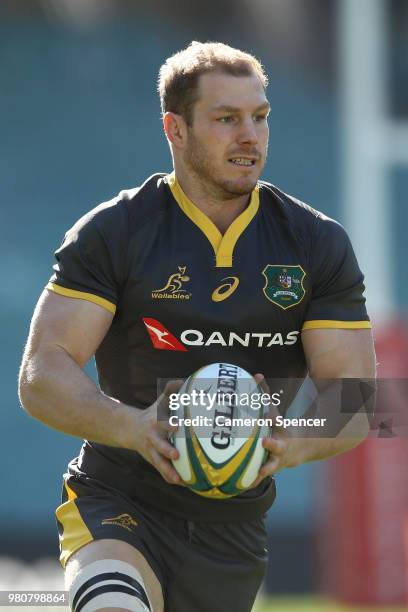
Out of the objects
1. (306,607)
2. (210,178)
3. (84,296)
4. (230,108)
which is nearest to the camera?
(84,296)

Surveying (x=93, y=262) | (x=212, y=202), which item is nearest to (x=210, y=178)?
(x=212, y=202)

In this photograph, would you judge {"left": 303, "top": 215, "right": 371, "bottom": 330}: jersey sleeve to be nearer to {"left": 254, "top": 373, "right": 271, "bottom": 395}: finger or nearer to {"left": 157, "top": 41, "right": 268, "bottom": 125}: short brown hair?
{"left": 254, "top": 373, "right": 271, "bottom": 395}: finger

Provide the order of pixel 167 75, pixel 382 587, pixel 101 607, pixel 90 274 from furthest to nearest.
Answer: pixel 382 587, pixel 167 75, pixel 90 274, pixel 101 607

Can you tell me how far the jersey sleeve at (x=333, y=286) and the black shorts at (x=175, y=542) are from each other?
92cm

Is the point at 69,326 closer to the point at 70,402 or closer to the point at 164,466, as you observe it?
the point at 70,402

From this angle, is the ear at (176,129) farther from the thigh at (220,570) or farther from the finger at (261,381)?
the thigh at (220,570)

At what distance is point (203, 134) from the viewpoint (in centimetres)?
537

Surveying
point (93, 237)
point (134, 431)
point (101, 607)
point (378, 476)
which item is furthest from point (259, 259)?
point (378, 476)

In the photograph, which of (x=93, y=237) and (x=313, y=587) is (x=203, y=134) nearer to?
(x=93, y=237)

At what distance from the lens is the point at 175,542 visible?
5.28m

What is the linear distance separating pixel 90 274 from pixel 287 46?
13.9m

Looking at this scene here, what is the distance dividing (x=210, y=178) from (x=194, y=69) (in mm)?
450

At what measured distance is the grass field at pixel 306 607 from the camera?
11320 millimetres
